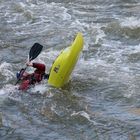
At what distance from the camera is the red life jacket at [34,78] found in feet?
30.2

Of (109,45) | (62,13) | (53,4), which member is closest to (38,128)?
(109,45)

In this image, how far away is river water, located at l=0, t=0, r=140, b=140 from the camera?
26.0ft

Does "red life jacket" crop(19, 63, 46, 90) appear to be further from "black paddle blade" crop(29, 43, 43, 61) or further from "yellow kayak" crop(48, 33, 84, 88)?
"black paddle blade" crop(29, 43, 43, 61)

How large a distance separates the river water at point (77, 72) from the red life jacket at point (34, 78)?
125 mm

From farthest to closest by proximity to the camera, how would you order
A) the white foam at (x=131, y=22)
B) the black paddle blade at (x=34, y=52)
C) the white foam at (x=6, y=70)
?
the white foam at (x=131, y=22)
the white foam at (x=6, y=70)
the black paddle blade at (x=34, y=52)

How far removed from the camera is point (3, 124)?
8.12m

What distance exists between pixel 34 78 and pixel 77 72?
1.37 meters

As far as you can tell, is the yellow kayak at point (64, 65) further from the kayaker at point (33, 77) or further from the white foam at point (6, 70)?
the white foam at point (6, 70)

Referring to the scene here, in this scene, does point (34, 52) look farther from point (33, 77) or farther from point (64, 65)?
point (64, 65)

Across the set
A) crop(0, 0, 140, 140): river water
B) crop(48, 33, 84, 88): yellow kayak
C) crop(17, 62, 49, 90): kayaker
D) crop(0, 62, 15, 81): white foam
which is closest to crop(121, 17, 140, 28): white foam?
crop(0, 0, 140, 140): river water

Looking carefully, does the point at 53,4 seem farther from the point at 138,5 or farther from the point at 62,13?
the point at 138,5

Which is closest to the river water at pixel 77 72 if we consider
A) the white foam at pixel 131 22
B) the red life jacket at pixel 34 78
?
the white foam at pixel 131 22

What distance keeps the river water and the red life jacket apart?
0.13 m

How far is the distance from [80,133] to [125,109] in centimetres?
119
